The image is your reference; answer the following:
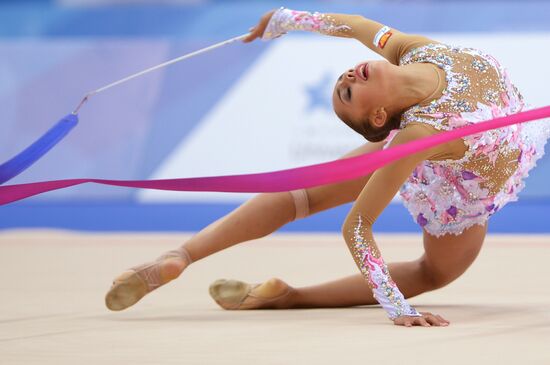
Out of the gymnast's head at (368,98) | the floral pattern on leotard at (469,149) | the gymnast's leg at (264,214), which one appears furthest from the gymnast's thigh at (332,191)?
the gymnast's head at (368,98)

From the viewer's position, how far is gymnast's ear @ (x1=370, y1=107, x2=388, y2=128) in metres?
2.56

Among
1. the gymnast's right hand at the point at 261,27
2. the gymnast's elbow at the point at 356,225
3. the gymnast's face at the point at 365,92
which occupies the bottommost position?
the gymnast's elbow at the point at 356,225

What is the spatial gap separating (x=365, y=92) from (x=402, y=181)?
0.26 meters

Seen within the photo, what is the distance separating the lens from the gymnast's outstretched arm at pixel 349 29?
9.11 ft

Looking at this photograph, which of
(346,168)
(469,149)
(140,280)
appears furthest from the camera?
(140,280)

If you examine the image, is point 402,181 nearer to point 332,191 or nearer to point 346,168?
point 346,168

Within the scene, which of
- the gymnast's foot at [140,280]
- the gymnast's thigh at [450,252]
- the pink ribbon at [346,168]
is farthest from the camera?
the gymnast's thigh at [450,252]

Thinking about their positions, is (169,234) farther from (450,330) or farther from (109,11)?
(450,330)

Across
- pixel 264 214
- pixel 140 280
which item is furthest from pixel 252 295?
pixel 140 280

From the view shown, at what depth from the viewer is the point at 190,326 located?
8.09 ft

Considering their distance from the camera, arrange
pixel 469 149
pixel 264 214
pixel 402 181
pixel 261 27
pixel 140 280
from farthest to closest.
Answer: pixel 261 27, pixel 264 214, pixel 140 280, pixel 469 149, pixel 402 181

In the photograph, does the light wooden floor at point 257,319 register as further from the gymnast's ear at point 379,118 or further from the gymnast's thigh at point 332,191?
the gymnast's ear at point 379,118

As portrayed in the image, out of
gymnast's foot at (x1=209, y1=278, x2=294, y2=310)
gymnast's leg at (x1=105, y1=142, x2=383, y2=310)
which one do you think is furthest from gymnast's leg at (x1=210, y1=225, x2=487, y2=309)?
gymnast's leg at (x1=105, y1=142, x2=383, y2=310)

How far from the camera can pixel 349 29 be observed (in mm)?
2881
